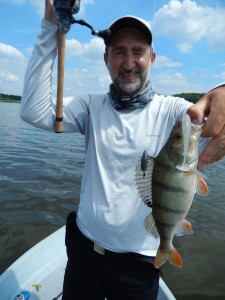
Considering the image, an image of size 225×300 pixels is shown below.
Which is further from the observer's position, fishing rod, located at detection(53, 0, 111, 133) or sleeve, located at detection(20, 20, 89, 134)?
sleeve, located at detection(20, 20, 89, 134)

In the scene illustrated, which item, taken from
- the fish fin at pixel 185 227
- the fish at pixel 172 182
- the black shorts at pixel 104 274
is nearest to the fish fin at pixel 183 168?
the fish at pixel 172 182

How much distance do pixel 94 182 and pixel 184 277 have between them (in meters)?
3.81

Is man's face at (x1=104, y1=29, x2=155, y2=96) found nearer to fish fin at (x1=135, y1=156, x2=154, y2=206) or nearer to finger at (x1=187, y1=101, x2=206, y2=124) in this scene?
fish fin at (x1=135, y1=156, x2=154, y2=206)

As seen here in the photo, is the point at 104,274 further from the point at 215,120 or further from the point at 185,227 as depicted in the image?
the point at 215,120

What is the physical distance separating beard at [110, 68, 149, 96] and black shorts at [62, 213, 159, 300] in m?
1.49

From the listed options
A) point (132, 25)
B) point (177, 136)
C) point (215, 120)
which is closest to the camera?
point (215, 120)

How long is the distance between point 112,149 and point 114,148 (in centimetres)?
2

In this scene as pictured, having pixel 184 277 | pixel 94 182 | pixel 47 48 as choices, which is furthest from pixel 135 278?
pixel 184 277

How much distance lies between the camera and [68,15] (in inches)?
93.0

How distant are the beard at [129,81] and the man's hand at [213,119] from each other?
0.95m

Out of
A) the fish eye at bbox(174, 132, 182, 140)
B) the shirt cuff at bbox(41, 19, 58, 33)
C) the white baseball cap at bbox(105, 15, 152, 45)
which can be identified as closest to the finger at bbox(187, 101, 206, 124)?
the fish eye at bbox(174, 132, 182, 140)

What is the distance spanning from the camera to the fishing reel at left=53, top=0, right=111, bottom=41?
89.7 inches

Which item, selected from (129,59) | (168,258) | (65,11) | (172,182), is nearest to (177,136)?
(172,182)

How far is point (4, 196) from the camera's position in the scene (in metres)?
7.63
